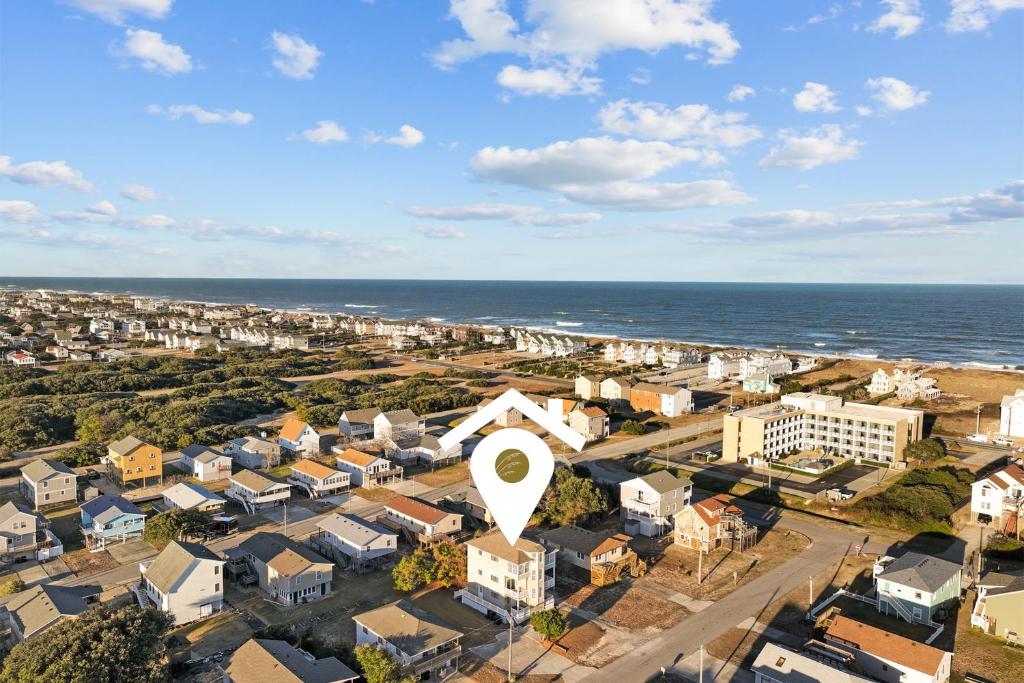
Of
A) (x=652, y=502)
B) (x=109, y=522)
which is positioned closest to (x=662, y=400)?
(x=652, y=502)

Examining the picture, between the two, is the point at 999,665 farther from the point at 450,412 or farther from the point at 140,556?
the point at 450,412

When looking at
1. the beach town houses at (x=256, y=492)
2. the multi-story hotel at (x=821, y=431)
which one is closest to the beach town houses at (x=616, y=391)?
the multi-story hotel at (x=821, y=431)

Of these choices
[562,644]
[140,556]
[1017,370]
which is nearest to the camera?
[562,644]

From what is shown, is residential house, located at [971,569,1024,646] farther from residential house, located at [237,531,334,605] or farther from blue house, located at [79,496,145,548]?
blue house, located at [79,496,145,548]

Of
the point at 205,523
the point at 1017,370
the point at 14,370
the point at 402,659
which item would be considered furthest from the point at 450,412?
A: the point at 1017,370

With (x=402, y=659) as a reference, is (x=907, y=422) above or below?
above

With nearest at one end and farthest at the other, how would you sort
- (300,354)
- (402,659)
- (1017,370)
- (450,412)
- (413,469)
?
(402,659)
(413,469)
(450,412)
(1017,370)
(300,354)
